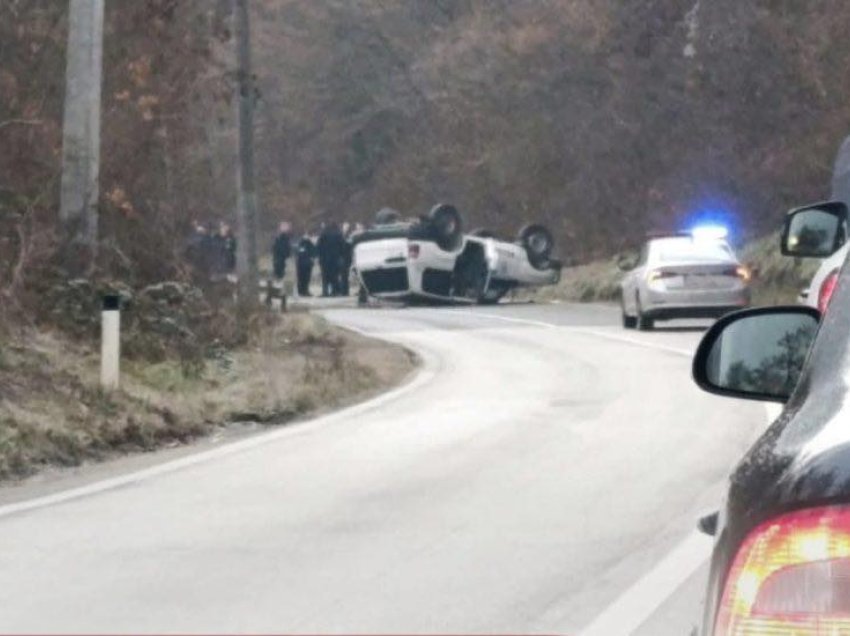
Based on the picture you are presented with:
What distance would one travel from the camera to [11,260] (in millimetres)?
21328

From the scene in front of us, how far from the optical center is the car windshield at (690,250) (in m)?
35.1

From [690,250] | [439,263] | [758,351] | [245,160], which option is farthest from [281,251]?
[758,351]

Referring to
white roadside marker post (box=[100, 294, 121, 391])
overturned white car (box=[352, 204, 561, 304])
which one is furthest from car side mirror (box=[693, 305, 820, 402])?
overturned white car (box=[352, 204, 561, 304])

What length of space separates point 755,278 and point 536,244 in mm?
8291

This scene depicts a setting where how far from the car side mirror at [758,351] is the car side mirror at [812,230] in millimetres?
5717

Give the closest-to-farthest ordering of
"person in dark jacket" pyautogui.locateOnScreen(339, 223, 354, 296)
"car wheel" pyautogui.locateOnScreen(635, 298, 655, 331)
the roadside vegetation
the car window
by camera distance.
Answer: "car wheel" pyautogui.locateOnScreen(635, 298, 655, 331), the car window, the roadside vegetation, "person in dark jacket" pyautogui.locateOnScreen(339, 223, 354, 296)

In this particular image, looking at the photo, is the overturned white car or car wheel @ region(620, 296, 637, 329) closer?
car wheel @ region(620, 296, 637, 329)

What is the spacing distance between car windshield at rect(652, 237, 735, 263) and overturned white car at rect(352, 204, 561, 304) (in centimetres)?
1095

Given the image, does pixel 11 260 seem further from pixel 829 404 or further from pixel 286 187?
pixel 286 187

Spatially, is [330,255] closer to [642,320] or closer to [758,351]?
[642,320]

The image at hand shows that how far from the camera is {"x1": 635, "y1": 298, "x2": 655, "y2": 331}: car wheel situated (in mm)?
34469

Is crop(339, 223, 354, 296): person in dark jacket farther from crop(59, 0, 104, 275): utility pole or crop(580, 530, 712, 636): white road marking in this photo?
crop(580, 530, 712, 636): white road marking

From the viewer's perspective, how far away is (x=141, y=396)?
18.1 meters

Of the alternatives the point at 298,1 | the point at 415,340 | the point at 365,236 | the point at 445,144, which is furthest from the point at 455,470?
the point at 298,1
